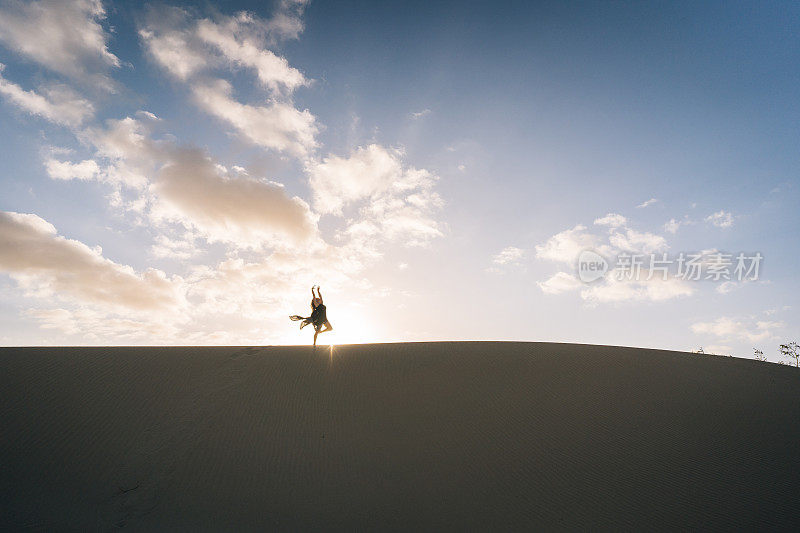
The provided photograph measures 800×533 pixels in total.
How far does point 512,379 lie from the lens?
11.1 meters

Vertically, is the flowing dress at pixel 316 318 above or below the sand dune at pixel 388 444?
above

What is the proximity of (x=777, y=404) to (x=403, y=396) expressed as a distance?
9.05 m

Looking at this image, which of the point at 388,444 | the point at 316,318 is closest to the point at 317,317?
the point at 316,318

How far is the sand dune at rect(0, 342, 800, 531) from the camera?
20.9ft

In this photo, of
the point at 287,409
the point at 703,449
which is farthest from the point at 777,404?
the point at 287,409

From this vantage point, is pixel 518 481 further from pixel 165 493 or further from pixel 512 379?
pixel 165 493

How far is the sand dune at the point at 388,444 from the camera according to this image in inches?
251

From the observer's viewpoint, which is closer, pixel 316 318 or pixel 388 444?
pixel 388 444

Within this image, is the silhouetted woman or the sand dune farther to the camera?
the silhouetted woman

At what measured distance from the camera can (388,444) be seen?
8148 mm

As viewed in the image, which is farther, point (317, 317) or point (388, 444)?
point (317, 317)

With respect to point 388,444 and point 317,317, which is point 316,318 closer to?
point 317,317

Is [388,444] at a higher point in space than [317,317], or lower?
lower

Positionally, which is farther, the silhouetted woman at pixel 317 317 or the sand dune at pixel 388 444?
the silhouetted woman at pixel 317 317
